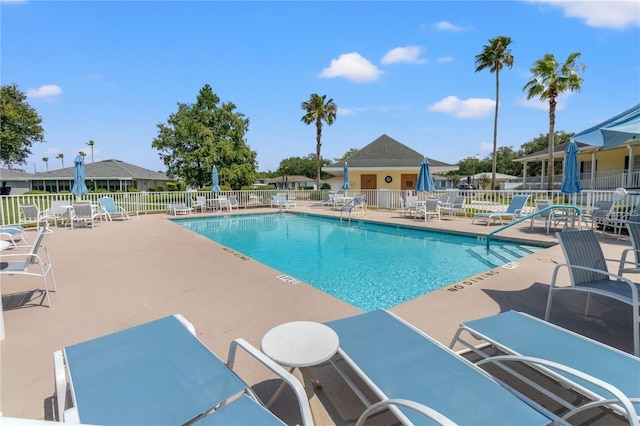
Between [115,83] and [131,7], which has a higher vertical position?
[115,83]

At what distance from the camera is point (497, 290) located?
157 inches

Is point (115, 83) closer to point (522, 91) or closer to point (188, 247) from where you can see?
point (188, 247)

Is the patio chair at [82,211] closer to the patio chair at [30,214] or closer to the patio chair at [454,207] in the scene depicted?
the patio chair at [30,214]

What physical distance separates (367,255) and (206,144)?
2092 centimetres

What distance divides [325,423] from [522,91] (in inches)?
922

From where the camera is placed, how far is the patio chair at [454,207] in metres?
11.8

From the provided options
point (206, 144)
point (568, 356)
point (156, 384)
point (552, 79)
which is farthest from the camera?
point (206, 144)

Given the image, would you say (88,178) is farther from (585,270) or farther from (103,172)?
(585,270)

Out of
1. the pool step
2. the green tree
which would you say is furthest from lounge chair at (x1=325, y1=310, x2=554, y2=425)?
the green tree

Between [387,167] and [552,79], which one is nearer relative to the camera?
[552,79]

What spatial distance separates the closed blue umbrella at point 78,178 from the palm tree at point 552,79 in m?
23.6

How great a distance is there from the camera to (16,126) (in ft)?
73.8

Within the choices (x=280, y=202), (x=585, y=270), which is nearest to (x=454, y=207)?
(x=280, y=202)

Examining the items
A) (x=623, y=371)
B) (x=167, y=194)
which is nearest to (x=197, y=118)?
(x=167, y=194)
